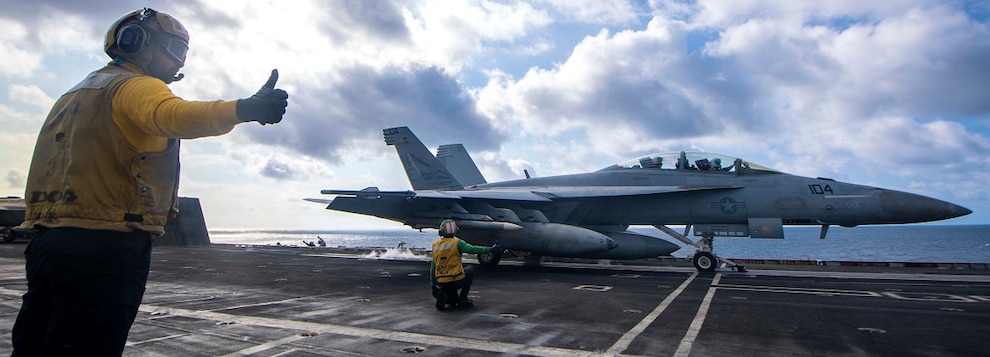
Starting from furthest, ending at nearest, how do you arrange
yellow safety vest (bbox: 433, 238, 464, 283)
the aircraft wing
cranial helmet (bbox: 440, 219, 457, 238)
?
the aircraft wing, cranial helmet (bbox: 440, 219, 457, 238), yellow safety vest (bbox: 433, 238, 464, 283)

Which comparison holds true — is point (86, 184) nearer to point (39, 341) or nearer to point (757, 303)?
point (39, 341)

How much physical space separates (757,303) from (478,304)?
457 cm

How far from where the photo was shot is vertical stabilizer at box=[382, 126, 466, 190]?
22.3 metres

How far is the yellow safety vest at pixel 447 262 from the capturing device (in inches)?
306

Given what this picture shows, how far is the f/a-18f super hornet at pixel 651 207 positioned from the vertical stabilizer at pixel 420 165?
5.76m

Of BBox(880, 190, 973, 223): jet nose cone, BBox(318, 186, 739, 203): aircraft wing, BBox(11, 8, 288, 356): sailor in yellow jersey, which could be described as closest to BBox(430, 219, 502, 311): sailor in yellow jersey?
BBox(11, 8, 288, 356): sailor in yellow jersey

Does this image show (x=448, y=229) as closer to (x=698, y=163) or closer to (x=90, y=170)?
(x=90, y=170)

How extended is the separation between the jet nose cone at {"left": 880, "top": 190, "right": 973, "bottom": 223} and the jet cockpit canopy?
2699 mm

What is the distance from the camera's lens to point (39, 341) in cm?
228

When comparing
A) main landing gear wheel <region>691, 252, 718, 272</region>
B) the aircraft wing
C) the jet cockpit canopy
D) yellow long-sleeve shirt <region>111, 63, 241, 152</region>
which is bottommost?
main landing gear wheel <region>691, 252, 718, 272</region>

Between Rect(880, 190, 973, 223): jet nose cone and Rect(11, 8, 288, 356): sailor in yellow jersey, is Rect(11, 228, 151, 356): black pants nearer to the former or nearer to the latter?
Rect(11, 8, 288, 356): sailor in yellow jersey

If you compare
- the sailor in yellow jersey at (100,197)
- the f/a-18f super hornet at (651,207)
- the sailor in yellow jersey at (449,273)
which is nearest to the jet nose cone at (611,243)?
the f/a-18f super hornet at (651,207)

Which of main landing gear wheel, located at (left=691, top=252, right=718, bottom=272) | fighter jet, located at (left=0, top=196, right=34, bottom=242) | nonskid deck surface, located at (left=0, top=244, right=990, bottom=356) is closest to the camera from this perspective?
nonskid deck surface, located at (left=0, top=244, right=990, bottom=356)

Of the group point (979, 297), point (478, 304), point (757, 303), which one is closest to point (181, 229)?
point (478, 304)
